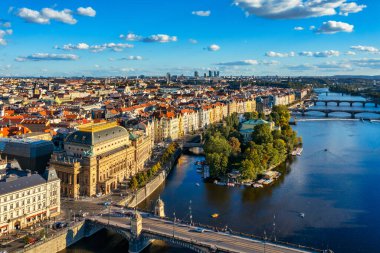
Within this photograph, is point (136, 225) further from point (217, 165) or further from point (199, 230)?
point (217, 165)

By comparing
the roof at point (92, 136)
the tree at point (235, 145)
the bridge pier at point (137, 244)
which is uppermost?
the roof at point (92, 136)

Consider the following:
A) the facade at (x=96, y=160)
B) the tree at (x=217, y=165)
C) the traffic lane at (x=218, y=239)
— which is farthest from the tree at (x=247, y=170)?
the traffic lane at (x=218, y=239)

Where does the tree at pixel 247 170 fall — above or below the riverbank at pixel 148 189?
above

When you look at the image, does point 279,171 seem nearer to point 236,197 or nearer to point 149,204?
point 236,197

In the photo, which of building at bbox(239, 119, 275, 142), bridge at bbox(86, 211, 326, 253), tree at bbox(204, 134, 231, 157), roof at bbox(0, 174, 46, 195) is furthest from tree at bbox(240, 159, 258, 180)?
roof at bbox(0, 174, 46, 195)

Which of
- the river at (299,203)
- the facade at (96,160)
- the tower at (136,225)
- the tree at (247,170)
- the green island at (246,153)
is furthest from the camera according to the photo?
the green island at (246,153)

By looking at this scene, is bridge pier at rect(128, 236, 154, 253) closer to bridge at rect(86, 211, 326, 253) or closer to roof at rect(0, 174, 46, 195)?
bridge at rect(86, 211, 326, 253)

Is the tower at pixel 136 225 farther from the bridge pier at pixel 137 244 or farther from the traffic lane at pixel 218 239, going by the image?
the traffic lane at pixel 218 239

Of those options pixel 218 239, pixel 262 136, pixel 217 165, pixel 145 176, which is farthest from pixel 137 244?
pixel 262 136

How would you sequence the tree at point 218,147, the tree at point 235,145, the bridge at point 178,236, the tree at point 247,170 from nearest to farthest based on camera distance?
the bridge at point 178,236, the tree at point 247,170, the tree at point 218,147, the tree at point 235,145
